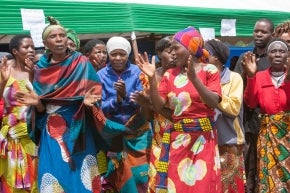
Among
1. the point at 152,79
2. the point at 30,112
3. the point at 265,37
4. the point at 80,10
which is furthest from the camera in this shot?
the point at 80,10

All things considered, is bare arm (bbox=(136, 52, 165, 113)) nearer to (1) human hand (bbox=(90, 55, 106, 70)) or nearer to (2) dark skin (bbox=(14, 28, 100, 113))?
(2) dark skin (bbox=(14, 28, 100, 113))

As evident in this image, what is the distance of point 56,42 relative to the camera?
5043mm

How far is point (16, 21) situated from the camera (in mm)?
6848

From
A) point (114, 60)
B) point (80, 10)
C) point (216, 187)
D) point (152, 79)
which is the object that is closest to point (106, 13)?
point (80, 10)

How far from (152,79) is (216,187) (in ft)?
3.32

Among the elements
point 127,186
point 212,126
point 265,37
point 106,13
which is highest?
point 106,13

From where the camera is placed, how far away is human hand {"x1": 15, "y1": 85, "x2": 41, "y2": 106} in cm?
489

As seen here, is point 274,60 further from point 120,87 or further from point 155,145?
point 120,87

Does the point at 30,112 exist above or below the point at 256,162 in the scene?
above

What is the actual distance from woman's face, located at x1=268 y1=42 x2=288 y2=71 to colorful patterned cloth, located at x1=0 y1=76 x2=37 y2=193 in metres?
2.38

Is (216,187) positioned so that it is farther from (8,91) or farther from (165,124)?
(8,91)

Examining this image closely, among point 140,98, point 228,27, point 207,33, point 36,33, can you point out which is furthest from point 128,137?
point 228,27

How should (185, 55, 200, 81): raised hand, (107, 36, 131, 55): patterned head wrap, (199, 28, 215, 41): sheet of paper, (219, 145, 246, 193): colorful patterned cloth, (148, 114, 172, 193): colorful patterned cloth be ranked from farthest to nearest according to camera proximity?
(199, 28, 215, 41): sheet of paper, (107, 36, 131, 55): patterned head wrap, (219, 145, 246, 193): colorful patterned cloth, (148, 114, 172, 193): colorful patterned cloth, (185, 55, 200, 81): raised hand

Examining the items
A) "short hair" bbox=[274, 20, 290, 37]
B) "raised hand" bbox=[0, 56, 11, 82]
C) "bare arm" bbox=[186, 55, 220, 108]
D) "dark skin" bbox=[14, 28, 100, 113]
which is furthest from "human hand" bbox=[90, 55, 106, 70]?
"bare arm" bbox=[186, 55, 220, 108]
